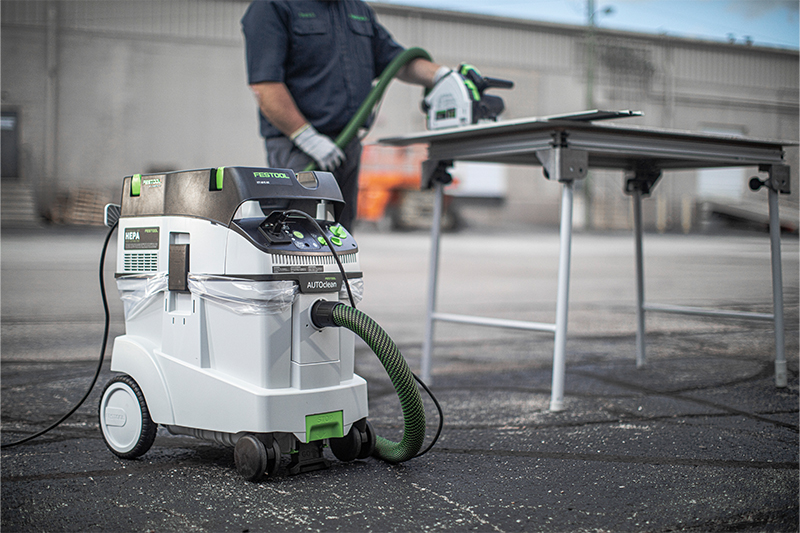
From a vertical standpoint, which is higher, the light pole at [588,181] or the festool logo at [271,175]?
the light pole at [588,181]

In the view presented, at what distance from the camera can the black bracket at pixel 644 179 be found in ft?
12.1

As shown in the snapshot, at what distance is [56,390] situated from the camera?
120 inches

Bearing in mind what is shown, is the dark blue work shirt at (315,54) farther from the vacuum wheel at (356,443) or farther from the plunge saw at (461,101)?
the vacuum wheel at (356,443)

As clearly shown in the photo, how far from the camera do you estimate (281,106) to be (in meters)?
2.91

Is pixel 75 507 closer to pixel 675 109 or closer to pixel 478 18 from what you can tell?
pixel 478 18

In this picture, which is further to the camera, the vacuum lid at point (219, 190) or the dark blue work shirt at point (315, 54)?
the dark blue work shirt at point (315, 54)

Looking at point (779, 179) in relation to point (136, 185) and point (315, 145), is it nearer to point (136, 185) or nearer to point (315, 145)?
point (315, 145)

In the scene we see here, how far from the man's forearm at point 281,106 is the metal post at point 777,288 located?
2.18 m

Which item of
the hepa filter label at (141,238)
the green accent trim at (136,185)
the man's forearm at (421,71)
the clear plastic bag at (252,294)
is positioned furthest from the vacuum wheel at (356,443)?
the man's forearm at (421,71)

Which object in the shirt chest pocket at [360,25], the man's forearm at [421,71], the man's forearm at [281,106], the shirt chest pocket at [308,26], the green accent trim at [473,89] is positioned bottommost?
the man's forearm at [281,106]

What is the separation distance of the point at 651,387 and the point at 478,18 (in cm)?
2631

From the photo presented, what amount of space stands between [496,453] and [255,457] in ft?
2.55

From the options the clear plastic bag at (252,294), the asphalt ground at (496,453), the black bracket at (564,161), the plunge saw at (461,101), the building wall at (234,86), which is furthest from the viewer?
the building wall at (234,86)

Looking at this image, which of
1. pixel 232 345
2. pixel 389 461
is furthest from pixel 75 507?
pixel 389 461
